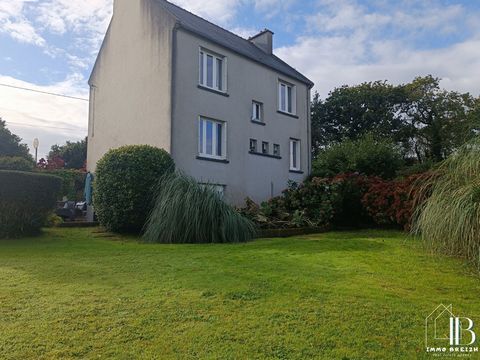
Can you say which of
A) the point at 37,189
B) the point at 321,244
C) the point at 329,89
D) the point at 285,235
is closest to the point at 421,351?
the point at 321,244

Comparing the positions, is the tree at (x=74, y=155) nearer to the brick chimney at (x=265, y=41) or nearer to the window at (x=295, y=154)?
the brick chimney at (x=265, y=41)

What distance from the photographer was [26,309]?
361cm

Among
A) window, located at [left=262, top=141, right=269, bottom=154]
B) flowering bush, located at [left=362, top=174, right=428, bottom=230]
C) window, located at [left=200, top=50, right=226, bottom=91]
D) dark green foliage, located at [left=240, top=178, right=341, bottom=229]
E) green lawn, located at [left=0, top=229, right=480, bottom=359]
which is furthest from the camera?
window, located at [left=262, top=141, right=269, bottom=154]

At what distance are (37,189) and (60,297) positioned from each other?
6.31 m

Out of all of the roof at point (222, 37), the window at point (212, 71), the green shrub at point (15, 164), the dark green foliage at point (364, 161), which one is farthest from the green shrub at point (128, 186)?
the dark green foliage at point (364, 161)

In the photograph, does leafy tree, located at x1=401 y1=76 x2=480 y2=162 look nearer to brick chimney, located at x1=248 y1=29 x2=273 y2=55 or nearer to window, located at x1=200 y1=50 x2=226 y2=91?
brick chimney, located at x1=248 y1=29 x2=273 y2=55

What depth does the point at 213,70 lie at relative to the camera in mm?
15023

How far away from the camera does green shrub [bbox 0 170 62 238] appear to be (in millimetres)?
8992

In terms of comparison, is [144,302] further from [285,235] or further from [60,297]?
[285,235]

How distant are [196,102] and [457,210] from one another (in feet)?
34.6

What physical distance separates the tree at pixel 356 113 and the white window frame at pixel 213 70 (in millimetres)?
20906

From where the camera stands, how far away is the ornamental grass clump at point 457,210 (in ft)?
15.4

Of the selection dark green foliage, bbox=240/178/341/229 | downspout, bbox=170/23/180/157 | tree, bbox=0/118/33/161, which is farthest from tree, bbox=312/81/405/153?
tree, bbox=0/118/33/161

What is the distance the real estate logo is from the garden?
9 centimetres
